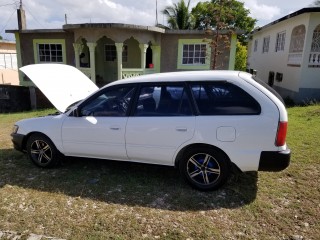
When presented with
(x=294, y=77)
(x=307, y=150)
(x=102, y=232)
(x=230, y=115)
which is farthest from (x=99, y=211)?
(x=294, y=77)

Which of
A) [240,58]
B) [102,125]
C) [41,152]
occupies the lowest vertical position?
[41,152]

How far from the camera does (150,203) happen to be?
12.0ft

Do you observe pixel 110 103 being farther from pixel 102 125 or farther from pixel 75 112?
pixel 75 112

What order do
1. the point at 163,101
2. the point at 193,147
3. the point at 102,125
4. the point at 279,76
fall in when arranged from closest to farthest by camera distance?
the point at 193,147
the point at 163,101
the point at 102,125
the point at 279,76

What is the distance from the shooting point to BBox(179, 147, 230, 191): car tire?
370 cm

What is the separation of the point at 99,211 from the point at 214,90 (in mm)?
2222

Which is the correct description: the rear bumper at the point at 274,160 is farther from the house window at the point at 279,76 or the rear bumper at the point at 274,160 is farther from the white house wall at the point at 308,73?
the house window at the point at 279,76

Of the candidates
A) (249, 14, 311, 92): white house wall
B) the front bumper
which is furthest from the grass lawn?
(249, 14, 311, 92): white house wall

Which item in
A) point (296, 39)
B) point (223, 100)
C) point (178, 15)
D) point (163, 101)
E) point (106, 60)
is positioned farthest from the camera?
point (178, 15)

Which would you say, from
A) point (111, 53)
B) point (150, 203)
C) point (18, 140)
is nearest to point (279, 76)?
point (111, 53)

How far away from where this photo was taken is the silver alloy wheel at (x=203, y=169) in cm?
377

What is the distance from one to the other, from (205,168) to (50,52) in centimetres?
1330

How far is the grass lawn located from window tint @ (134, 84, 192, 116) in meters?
1.14

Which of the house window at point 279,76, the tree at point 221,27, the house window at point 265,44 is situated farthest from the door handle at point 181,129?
the house window at point 265,44
